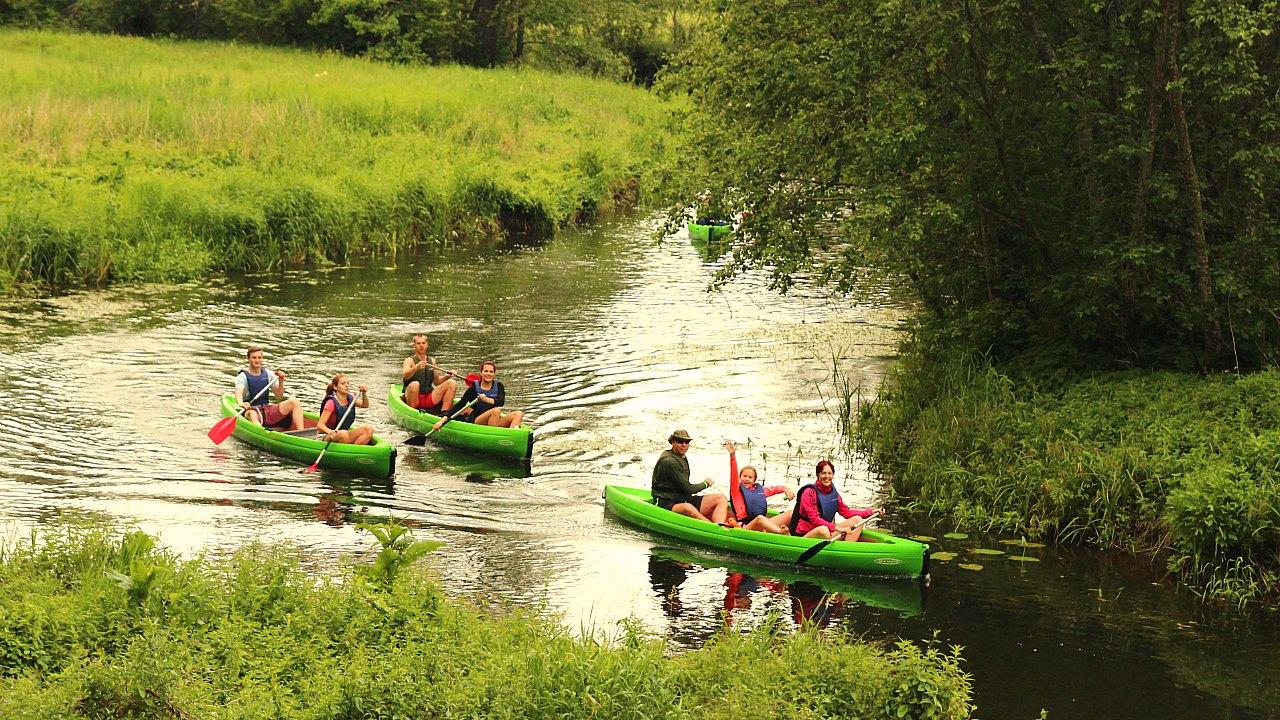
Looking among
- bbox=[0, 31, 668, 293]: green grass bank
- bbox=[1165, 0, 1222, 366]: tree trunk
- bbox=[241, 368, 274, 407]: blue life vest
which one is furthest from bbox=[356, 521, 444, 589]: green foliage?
bbox=[0, 31, 668, 293]: green grass bank

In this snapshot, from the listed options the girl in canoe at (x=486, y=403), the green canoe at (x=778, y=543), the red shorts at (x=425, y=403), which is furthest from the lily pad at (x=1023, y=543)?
the red shorts at (x=425, y=403)

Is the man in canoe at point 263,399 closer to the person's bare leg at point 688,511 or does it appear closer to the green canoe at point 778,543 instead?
the green canoe at point 778,543

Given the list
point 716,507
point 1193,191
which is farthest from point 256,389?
point 1193,191

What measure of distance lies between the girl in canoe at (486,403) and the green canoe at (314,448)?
1098 millimetres

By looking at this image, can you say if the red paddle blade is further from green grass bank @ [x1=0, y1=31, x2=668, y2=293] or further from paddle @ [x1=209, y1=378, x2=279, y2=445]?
green grass bank @ [x1=0, y1=31, x2=668, y2=293]

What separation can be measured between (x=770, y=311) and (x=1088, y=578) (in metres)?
11.8

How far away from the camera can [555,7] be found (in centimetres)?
5066

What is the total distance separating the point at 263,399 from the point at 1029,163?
8.64m

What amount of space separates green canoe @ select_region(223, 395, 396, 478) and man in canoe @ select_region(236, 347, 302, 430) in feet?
0.47

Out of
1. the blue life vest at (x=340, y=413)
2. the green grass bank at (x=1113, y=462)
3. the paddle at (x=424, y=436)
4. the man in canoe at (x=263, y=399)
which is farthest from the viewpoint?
the paddle at (x=424, y=436)

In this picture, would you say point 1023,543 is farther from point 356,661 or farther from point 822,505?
point 356,661

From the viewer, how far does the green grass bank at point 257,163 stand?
73.1 feet

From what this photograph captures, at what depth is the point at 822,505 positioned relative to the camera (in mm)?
12297

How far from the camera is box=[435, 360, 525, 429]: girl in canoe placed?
15.3 metres
